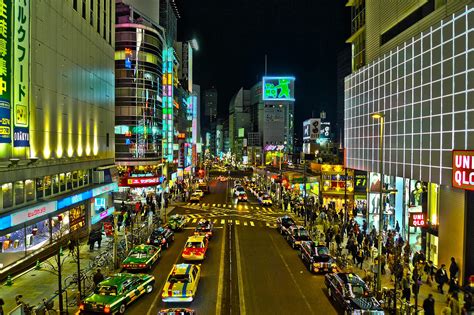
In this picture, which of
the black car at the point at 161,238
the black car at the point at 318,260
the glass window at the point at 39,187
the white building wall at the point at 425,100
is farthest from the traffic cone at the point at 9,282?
the white building wall at the point at 425,100

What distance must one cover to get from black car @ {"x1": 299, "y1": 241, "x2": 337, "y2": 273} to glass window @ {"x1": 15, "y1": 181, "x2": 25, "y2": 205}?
16.5m

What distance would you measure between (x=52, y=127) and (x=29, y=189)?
4.89 meters

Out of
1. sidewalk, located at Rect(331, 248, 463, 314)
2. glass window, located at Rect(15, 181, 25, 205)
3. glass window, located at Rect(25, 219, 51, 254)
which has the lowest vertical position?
sidewalk, located at Rect(331, 248, 463, 314)

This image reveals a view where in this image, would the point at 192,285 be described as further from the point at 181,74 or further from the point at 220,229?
the point at 181,74

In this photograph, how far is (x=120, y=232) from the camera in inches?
1390

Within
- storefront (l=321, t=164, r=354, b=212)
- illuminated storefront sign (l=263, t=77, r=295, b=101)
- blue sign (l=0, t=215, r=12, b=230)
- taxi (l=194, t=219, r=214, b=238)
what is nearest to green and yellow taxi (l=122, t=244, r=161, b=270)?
blue sign (l=0, t=215, r=12, b=230)

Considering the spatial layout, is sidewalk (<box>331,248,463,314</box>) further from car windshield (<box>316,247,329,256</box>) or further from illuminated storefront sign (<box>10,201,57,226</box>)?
illuminated storefront sign (<box>10,201,57,226</box>)

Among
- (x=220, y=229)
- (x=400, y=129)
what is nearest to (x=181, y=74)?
(x=220, y=229)

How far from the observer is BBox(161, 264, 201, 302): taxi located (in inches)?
719

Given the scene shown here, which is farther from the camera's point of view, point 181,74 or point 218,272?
point 181,74

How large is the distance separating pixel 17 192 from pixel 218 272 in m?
11.8

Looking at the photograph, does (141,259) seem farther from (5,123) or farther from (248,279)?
(5,123)

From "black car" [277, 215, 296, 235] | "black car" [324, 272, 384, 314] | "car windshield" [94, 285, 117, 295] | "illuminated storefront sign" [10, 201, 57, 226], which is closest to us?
"black car" [324, 272, 384, 314]

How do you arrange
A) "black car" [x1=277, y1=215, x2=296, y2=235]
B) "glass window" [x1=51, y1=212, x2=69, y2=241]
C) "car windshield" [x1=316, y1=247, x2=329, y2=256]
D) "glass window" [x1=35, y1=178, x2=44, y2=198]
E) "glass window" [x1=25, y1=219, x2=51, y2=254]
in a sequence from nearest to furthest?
"car windshield" [x1=316, y1=247, x2=329, y2=256] → "glass window" [x1=25, y1=219, x2=51, y2=254] → "glass window" [x1=35, y1=178, x2=44, y2=198] → "glass window" [x1=51, y1=212, x2=69, y2=241] → "black car" [x1=277, y1=215, x2=296, y2=235]
